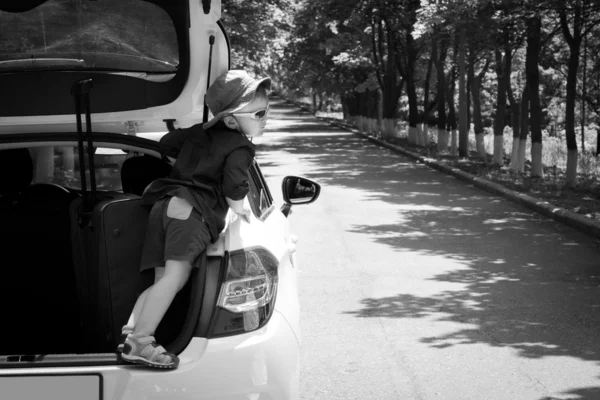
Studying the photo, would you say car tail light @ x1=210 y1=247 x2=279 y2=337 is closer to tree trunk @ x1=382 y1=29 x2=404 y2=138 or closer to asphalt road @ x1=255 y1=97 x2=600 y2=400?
asphalt road @ x1=255 y1=97 x2=600 y2=400

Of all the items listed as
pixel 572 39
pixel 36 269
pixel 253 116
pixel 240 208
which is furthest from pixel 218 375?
pixel 572 39

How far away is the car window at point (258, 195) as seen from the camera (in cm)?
403

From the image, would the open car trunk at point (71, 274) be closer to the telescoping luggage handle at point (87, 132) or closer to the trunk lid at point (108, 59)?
the telescoping luggage handle at point (87, 132)

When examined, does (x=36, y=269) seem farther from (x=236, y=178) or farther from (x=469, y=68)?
A: (x=469, y=68)

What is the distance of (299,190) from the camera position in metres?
5.29

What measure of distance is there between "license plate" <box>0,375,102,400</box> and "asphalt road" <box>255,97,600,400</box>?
2.17 metres

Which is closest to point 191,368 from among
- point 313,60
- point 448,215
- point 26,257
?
point 26,257

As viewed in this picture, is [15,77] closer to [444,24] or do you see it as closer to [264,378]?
[264,378]

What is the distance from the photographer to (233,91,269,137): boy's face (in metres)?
3.63

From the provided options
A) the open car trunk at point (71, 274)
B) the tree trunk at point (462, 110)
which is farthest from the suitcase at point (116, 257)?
the tree trunk at point (462, 110)

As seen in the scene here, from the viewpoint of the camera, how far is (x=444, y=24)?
892 inches

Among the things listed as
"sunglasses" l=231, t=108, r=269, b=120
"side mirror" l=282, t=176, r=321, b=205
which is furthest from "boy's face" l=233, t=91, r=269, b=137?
"side mirror" l=282, t=176, r=321, b=205

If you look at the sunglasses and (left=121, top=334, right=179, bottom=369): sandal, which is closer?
(left=121, top=334, right=179, bottom=369): sandal

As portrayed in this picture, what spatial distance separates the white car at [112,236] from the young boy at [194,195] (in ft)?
0.21
